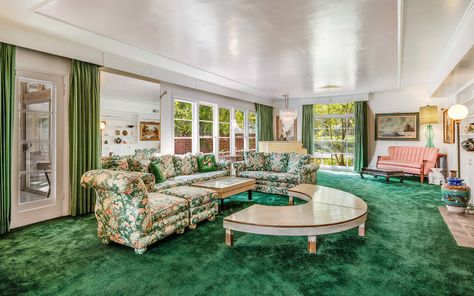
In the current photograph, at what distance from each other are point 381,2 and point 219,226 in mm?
3121

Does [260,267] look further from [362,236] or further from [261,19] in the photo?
[261,19]

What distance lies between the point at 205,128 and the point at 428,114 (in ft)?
20.0

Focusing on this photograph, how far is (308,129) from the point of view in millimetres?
9297

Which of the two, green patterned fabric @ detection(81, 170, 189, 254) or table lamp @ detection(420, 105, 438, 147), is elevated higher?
table lamp @ detection(420, 105, 438, 147)

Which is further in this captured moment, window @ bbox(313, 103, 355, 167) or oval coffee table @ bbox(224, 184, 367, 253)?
window @ bbox(313, 103, 355, 167)

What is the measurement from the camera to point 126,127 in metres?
4.67

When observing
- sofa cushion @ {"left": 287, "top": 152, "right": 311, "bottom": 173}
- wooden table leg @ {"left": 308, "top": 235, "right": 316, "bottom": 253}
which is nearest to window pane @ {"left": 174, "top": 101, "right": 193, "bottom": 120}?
sofa cushion @ {"left": 287, "top": 152, "right": 311, "bottom": 173}

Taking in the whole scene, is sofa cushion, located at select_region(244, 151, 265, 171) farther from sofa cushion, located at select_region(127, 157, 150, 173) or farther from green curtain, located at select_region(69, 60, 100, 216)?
green curtain, located at select_region(69, 60, 100, 216)

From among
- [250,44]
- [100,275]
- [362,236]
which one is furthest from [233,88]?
[100,275]

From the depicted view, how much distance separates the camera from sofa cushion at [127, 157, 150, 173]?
4.23m

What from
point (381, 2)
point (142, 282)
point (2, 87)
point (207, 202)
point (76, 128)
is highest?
point (381, 2)

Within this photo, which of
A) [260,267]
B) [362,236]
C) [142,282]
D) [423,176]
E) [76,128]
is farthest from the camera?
[423,176]

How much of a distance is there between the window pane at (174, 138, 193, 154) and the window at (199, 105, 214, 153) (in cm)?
40

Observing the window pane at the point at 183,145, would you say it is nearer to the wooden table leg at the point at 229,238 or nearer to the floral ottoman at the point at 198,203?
the floral ottoman at the point at 198,203
